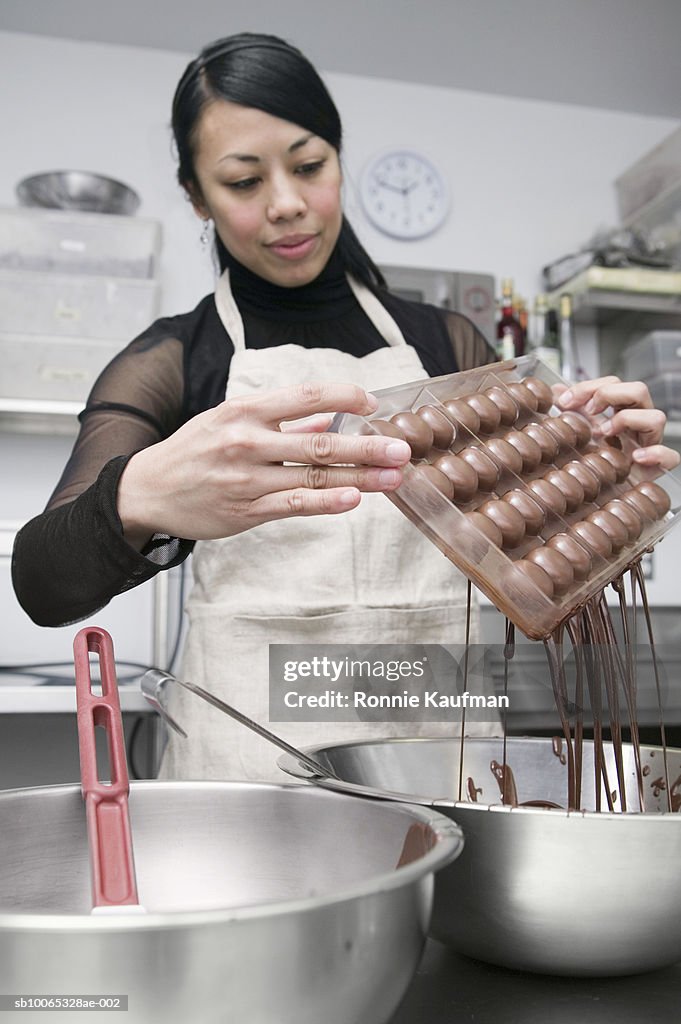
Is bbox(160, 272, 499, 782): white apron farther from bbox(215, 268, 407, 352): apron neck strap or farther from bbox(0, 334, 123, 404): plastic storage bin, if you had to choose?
bbox(0, 334, 123, 404): plastic storage bin

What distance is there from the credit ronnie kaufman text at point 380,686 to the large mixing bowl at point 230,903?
29 centimetres

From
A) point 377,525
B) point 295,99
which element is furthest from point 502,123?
point 377,525

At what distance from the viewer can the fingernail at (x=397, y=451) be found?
658 millimetres

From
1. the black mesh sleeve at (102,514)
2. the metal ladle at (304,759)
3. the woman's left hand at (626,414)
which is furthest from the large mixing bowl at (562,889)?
the woman's left hand at (626,414)

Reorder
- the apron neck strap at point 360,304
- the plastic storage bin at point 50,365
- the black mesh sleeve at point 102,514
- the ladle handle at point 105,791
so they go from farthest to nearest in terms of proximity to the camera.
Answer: the plastic storage bin at point 50,365 < the apron neck strap at point 360,304 < the black mesh sleeve at point 102,514 < the ladle handle at point 105,791

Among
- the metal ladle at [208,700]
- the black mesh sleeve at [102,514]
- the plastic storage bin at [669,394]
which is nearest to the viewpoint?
the metal ladle at [208,700]

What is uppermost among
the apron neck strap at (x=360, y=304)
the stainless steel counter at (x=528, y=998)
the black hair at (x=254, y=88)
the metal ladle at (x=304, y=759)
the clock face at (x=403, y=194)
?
the clock face at (x=403, y=194)

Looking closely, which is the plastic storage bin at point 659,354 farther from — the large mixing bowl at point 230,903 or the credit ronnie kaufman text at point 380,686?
the large mixing bowl at point 230,903

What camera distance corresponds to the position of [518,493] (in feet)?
2.39

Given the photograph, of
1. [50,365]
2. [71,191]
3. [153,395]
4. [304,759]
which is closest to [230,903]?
[304,759]

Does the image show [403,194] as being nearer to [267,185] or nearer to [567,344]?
[567,344]

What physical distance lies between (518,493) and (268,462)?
0.20 meters

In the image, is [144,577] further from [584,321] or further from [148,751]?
[584,321]

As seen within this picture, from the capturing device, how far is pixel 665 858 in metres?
0.50
